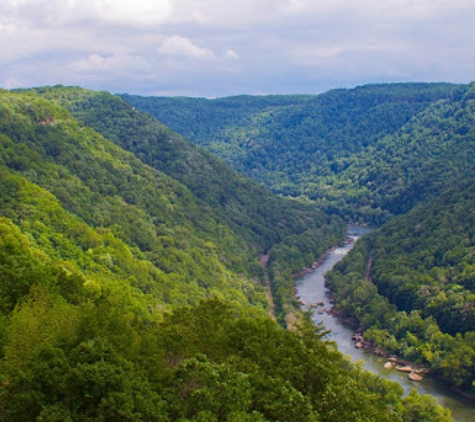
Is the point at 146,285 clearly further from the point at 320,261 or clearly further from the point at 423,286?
the point at 320,261

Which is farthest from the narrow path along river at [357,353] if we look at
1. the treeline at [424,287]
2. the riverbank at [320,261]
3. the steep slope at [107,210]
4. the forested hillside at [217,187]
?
the steep slope at [107,210]

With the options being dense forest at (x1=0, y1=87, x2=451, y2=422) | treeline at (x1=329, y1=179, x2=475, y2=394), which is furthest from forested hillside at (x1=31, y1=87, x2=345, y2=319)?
treeline at (x1=329, y1=179, x2=475, y2=394)

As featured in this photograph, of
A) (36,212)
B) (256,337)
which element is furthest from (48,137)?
(256,337)

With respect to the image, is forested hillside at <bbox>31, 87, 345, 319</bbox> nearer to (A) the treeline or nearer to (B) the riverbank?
(B) the riverbank

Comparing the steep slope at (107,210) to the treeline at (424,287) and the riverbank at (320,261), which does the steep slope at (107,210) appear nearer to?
the riverbank at (320,261)

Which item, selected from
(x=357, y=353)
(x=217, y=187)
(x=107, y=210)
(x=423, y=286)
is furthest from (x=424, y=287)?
(x=217, y=187)

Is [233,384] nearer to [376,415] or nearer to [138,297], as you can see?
[376,415]
